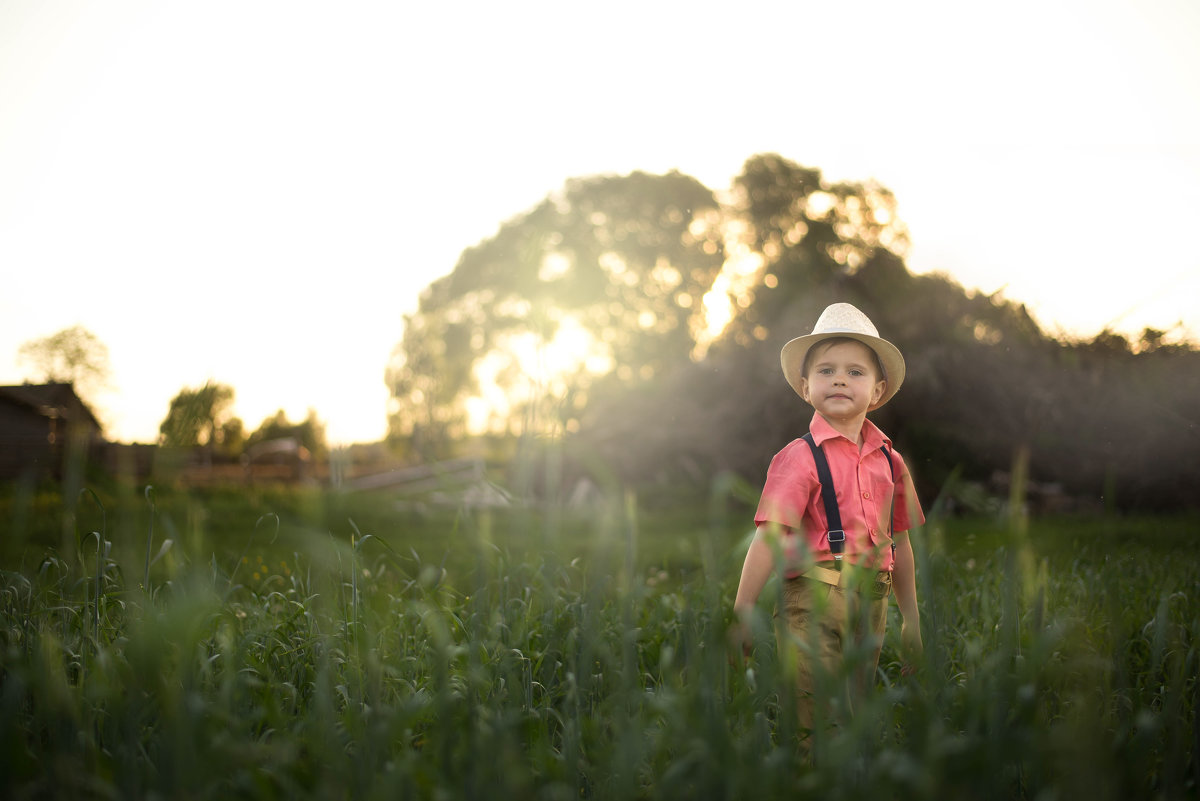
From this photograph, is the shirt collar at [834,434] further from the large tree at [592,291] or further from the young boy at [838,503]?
the large tree at [592,291]

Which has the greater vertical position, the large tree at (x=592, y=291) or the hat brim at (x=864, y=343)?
the large tree at (x=592, y=291)

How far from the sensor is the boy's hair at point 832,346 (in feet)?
9.15

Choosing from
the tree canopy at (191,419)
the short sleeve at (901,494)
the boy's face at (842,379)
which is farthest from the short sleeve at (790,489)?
the tree canopy at (191,419)

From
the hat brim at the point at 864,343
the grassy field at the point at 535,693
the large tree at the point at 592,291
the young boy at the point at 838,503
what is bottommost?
the grassy field at the point at 535,693

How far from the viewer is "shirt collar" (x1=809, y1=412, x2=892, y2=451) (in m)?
2.62

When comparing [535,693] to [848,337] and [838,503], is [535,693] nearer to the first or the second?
[838,503]

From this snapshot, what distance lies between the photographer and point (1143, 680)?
10.4 ft

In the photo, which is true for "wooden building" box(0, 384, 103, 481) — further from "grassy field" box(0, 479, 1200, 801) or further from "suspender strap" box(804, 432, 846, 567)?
"suspender strap" box(804, 432, 846, 567)

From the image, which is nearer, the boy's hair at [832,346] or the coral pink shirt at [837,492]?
the coral pink shirt at [837,492]

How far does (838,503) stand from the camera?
101 inches

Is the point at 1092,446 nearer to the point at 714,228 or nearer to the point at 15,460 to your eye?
the point at 714,228

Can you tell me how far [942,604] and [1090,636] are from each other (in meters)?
0.65

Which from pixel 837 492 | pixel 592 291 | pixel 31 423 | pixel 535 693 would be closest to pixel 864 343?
pixel 837 492

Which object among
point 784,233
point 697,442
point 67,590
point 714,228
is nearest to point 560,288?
point 714,228
